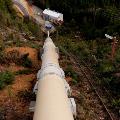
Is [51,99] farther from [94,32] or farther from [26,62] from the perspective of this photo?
[94,32]

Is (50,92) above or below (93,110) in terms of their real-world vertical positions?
above

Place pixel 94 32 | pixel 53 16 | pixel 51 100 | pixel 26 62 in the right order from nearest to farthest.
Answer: pixel 51 100 → pixel 26 62 → pixel 94 32 → pixel 53 16

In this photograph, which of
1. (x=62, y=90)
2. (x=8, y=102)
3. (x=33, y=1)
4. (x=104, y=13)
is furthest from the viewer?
(x=33, y=1)

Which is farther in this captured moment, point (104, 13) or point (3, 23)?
point (104, 13)

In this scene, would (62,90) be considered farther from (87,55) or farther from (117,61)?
(87,55)

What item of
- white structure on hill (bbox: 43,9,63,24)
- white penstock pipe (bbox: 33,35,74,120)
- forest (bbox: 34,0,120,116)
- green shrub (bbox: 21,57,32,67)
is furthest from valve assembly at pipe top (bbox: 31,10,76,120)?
white structure on hill (bbox: 43,9,63,24)

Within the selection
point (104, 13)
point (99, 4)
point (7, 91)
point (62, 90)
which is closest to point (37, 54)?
point (7, 91)

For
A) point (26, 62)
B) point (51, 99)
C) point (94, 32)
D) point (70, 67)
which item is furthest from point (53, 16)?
point (51, 99)

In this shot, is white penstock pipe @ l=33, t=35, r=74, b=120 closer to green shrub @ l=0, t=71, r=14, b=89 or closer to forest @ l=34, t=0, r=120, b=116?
green shrub @ l=0, t=71, r=14, b=89

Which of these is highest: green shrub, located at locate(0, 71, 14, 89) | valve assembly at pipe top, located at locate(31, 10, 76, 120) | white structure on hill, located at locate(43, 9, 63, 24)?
valve assembly at pipe top, located at locate(31, 10, 76, 120)

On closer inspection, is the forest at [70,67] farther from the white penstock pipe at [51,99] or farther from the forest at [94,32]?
the white penstock pipe at [51,99]

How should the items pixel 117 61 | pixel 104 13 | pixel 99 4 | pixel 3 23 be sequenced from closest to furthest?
pixel 117 61
pixel 3 23
pixel 104 13
pixel 99 4
